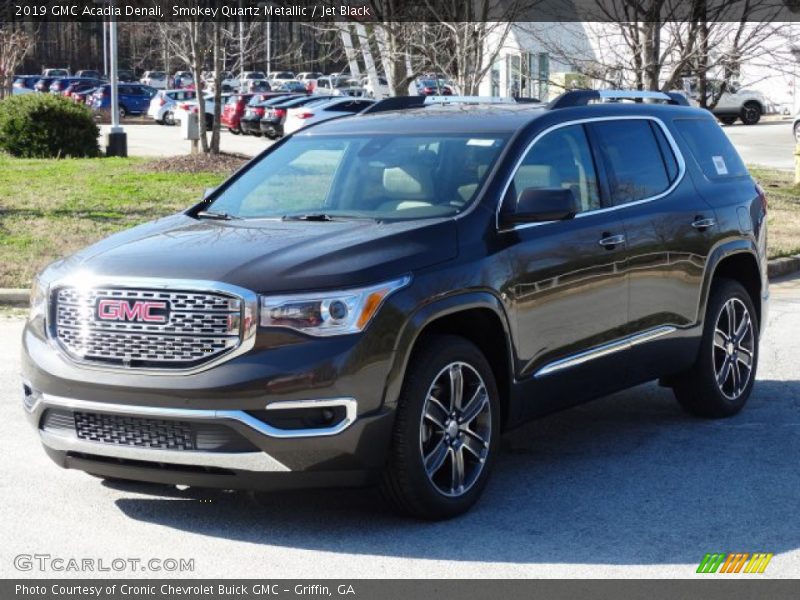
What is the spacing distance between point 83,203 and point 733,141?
27.6m

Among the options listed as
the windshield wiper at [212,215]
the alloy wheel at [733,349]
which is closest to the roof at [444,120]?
the windshield wiper at [212,215]

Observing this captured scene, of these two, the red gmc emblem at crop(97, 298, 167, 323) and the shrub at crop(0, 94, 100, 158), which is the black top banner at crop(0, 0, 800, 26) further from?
the red gmc emblem at crop(97, 298, 167, 323)

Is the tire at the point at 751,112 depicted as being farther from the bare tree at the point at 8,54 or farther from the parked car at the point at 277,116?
the bare tree at the point at 8,54

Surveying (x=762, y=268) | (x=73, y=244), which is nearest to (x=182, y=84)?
(x=73, y=244)

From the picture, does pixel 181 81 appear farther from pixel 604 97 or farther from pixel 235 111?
pixel 604 97

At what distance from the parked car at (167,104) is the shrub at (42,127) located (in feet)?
91.1

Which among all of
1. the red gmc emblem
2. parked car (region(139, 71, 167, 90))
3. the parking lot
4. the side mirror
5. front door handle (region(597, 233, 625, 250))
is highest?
the side mirror

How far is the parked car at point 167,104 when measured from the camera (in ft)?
180

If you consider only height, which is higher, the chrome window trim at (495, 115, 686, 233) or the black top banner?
the black top banner

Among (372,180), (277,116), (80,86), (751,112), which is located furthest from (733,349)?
(80,86)

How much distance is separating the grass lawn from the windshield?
6.28 m

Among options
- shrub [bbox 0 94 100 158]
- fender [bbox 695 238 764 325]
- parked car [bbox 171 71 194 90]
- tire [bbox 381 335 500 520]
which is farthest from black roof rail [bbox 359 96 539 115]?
parked car [bbox 171 71 194 90]

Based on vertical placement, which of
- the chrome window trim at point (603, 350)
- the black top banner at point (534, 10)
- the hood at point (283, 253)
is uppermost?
the black top banner at point (534, 10)

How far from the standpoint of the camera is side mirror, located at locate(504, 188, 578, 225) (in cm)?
642
